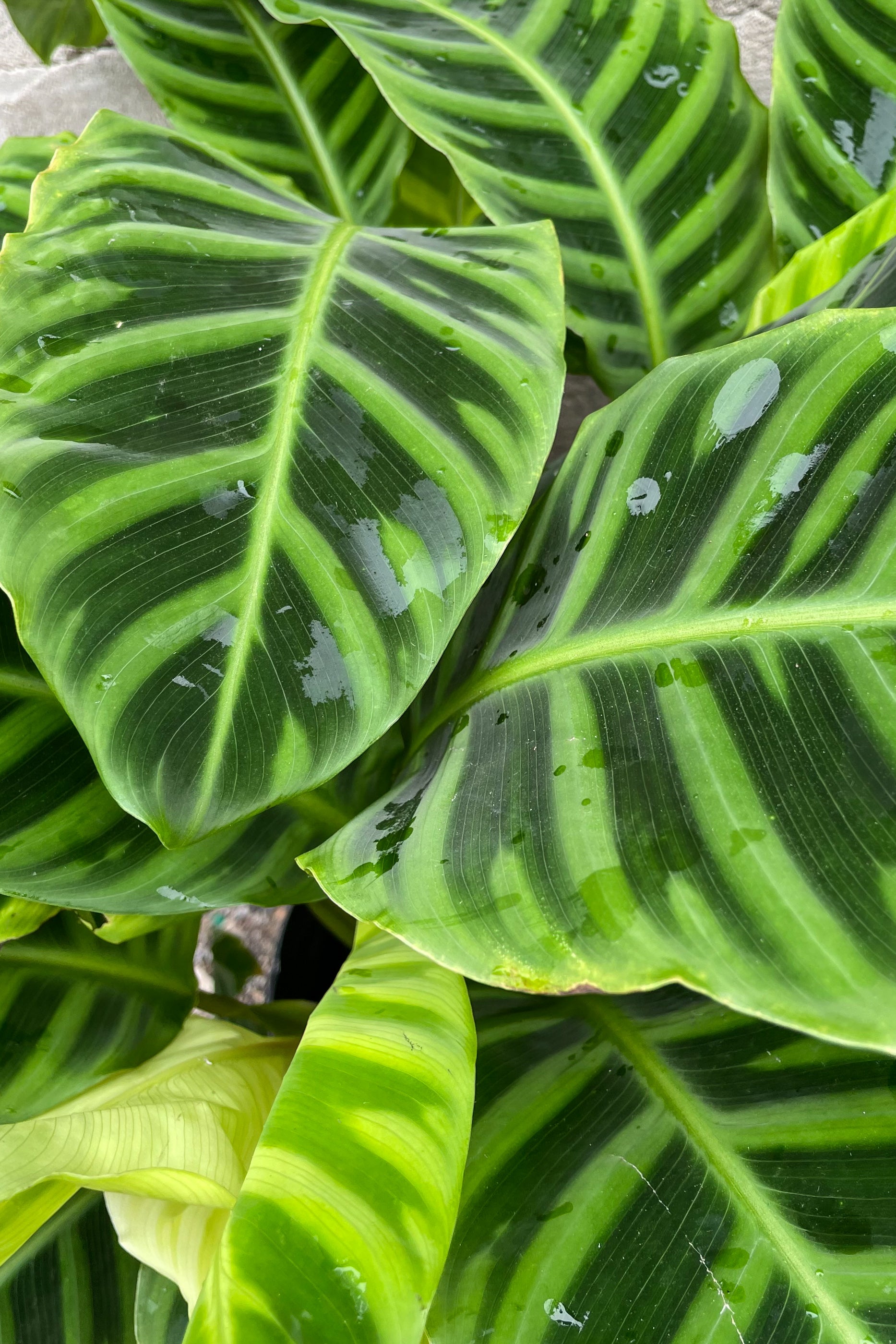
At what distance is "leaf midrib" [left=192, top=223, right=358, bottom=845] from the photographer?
0.37 meters

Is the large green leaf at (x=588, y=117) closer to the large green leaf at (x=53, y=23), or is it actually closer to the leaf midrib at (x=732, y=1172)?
the large green leaf at (x=53, y=23)

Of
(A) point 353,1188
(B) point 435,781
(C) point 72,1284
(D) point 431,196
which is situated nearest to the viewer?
(A) point 353,1188

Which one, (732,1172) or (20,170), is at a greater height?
(20,170)

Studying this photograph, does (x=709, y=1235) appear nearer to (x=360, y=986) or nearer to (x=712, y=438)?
(x=360, y=986)

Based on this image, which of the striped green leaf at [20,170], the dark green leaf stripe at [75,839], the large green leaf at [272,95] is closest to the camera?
the dark green leaf stripe at [75,839]

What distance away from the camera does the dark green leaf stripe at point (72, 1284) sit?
544 mm

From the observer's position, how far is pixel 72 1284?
0.56 m

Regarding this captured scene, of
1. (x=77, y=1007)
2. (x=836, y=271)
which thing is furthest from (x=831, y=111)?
(x=77, y=1007)

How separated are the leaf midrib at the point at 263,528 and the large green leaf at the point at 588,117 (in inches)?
11.2

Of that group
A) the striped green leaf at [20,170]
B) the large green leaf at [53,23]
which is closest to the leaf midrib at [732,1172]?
the striped green leaf at [20,170]

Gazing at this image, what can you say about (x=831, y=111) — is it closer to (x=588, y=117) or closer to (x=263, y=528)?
(x=588, y=117)

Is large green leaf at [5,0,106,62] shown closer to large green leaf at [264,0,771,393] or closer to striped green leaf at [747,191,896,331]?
large green leaf at [264,0,771,393]

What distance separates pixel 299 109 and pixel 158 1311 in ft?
3.06

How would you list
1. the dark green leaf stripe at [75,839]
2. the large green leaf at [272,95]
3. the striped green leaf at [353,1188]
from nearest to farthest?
the striped green leaf at [353,1188], the dark green leaf stripe at [75,839], the large green leaf at [272,95]
